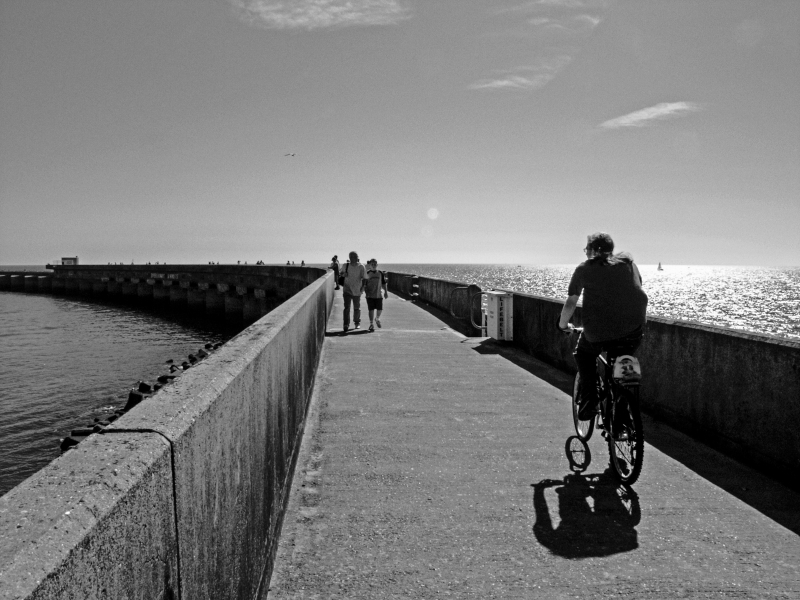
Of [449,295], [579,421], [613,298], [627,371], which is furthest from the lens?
[449,295]

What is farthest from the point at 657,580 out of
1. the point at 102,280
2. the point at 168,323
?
the point at 102,280

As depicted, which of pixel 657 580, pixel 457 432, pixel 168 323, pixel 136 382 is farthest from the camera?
pixel 168 323

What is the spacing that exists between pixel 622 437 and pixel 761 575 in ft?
4.61

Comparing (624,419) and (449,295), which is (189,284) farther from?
(624,419)

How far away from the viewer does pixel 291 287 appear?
3841 centimetres

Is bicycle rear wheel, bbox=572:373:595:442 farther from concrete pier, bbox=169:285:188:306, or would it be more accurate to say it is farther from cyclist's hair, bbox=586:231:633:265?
concrete pier, bbox=169:285:188:306

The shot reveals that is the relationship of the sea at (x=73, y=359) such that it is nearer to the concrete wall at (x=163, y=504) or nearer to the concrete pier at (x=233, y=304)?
the concrete pier at (x=233, y=304)

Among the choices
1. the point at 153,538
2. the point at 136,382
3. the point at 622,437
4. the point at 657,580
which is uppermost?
the point at 153,538

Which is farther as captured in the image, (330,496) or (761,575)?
(330,496)

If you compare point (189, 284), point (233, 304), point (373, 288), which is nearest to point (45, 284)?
point (189, 284)

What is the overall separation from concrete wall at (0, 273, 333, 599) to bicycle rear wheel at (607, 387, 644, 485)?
2576mm

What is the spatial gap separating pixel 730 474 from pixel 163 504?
15.3ft

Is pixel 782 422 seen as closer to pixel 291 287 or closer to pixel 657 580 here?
pixel 657 580

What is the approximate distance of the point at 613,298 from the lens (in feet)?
16.1
